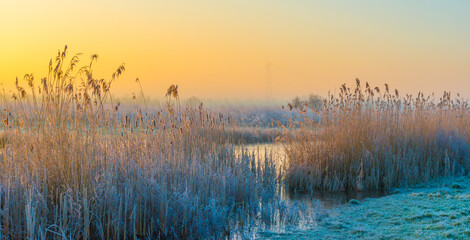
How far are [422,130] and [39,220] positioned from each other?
7573 millimetres

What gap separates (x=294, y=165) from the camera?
769cm

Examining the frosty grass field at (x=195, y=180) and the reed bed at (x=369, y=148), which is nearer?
the frosty grass field at (x=195, y=180)

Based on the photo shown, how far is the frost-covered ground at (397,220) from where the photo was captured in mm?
4543

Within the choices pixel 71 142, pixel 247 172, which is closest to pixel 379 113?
pixel 247 172

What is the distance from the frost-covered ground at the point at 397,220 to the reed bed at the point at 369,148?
986 millimetres

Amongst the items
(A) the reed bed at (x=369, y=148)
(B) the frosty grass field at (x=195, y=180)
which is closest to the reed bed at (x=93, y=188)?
(B) the frosty grass field at (x=195, y=180)

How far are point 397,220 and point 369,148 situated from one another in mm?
2914

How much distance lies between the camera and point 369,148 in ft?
26.0

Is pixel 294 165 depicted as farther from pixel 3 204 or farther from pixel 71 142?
pixel 3 204

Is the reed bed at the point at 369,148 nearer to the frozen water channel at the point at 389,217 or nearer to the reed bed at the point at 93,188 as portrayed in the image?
the frozen water channel at the point at 389,217

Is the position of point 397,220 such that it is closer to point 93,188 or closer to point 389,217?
point 389,217

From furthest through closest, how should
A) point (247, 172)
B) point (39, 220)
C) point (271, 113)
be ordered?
point (271, 113)
point (247, 172)
point (39, 220)

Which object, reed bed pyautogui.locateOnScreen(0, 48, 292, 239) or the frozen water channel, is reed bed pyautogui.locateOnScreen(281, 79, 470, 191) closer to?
the frozen water channel

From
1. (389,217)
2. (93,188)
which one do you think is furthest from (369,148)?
(93,188)
